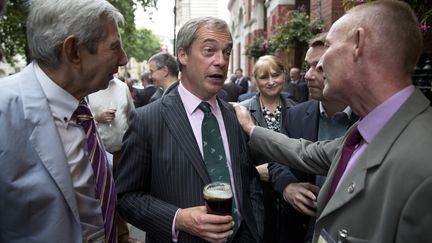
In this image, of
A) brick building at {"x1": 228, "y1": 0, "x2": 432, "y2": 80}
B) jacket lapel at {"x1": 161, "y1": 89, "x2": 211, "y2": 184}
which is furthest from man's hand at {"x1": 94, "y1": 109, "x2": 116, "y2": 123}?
brick building at {"x1": 228, "y1": 0, "x2": 432, "y2": 80}

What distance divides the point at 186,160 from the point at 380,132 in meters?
0.95

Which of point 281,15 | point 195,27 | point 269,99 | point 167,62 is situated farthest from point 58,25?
point 281,15

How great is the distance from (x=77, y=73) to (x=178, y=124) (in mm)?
575

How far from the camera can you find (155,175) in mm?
1888

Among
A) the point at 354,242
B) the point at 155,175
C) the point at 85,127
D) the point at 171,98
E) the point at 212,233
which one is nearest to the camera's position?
the point at 354,242

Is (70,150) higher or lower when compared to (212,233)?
higher

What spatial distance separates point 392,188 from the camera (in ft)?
3.99

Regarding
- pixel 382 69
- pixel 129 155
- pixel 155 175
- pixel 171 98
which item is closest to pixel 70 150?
pixel 129 155

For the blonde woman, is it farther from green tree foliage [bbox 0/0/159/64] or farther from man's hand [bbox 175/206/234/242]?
green tree foliage [bbox 0/0/159/64]

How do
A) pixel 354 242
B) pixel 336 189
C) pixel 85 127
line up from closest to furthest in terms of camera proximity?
1. pixel 354 242
2. pixel 336 189
3. pixel 85 127

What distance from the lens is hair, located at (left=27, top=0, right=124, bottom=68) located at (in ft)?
4.99

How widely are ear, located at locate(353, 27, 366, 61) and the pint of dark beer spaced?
79 centimetres

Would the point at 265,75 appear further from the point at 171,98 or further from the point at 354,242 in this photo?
the point at 354,242

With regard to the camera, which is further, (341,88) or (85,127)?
(85,127)
